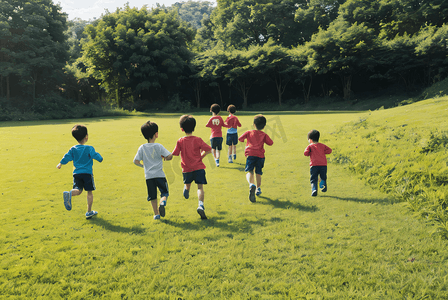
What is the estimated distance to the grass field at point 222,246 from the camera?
330cm

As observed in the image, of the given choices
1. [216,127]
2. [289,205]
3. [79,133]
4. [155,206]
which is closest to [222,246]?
[155,206]

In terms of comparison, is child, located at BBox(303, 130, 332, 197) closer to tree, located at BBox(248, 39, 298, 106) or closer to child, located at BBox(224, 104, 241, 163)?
child, located at BBox(224, 104, 241, 163)

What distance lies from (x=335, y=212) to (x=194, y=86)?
4009 cm

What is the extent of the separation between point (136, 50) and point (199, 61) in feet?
27.4

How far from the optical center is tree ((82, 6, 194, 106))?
36.2m

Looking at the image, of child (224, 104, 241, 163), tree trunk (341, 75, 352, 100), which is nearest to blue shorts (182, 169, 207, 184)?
child (224, 104, 241, 163)

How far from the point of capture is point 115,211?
228 inches

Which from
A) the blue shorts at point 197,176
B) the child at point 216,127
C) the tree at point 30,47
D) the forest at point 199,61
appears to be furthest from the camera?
the tree at point 30,47

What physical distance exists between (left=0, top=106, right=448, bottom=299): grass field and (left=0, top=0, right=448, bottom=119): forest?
3041 cm

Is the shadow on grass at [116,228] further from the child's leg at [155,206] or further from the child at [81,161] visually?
the child's leg at [155,206]

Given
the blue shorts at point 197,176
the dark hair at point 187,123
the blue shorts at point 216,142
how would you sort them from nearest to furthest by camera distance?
the dark hair at point 187,123
the blue shorts at point 197,176
the blue shorts at point 216,142

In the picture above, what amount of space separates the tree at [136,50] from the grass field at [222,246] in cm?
3205

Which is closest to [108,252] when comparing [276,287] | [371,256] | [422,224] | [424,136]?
[276,287]

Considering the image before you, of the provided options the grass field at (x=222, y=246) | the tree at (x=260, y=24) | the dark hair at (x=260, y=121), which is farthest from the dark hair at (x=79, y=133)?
the tree at (x=260, y=24)
